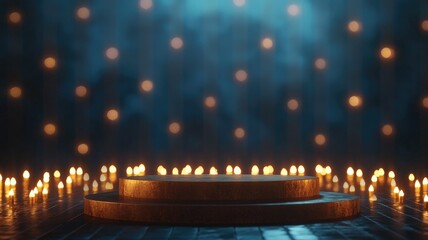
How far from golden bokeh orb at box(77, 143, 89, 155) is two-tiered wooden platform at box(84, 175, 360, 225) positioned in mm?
5685

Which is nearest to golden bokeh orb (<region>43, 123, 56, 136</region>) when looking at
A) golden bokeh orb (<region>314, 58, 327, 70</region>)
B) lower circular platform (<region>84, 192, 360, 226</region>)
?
golden bokeh orb (<region>314, 58, 327, 70</region>)

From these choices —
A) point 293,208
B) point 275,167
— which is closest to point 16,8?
point 275,167

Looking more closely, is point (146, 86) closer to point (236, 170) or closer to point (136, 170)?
point (136, 170)

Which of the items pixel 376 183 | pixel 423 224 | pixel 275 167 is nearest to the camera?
pixel 423 224

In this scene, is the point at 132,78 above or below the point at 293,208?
above

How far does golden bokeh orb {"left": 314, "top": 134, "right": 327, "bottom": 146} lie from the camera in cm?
1467

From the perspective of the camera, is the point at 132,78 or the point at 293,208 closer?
the point at 293,208

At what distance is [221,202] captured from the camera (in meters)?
8.14

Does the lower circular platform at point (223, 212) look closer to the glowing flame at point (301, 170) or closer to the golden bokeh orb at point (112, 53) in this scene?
the glowing flame at point (301, 170)

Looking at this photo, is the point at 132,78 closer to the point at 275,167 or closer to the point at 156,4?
the point at 156,4

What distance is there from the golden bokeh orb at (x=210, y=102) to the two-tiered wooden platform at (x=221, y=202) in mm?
6003

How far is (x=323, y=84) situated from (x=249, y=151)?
222 centimetres

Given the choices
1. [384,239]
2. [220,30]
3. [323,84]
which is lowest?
[384,239]

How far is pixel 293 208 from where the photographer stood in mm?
7918
